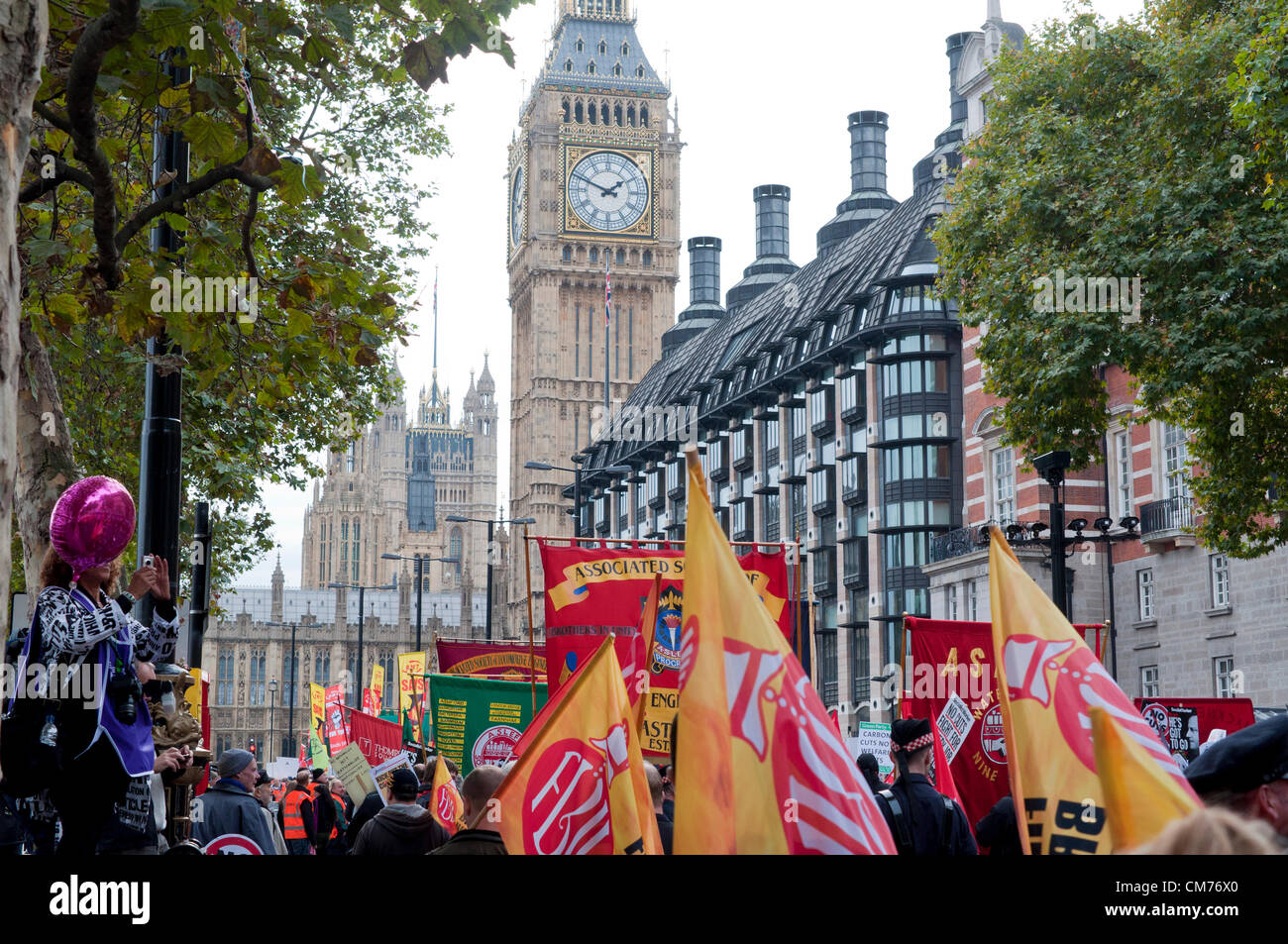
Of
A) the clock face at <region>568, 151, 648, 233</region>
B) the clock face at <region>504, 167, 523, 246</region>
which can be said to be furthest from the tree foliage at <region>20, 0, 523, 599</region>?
the clock face at <region>504, 167, 523, 246</region>

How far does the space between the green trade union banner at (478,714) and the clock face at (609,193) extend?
363ft

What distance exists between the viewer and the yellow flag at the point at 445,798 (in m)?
11.0

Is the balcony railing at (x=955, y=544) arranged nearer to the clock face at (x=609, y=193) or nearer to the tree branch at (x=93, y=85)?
the tree branch at (x=93, y=85)

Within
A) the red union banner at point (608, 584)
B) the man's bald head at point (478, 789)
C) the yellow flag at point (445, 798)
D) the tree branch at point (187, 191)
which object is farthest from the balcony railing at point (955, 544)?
the man's bald head at point (478, 789)

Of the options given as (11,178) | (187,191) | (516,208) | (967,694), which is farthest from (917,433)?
(516,208)

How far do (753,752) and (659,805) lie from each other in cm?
429

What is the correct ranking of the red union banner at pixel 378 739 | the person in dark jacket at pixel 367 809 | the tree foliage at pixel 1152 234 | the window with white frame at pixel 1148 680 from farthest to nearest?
the window with white frame at pixel 1148 680
the tree foliage at pixel 1152 234
the red union banner at pixel 378 739
the person in dark jacket at pixel 367 809

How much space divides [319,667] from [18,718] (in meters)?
121

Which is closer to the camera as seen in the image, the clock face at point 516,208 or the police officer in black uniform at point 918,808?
the police officer in black uniform at point 918,808

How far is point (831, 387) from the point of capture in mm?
63281

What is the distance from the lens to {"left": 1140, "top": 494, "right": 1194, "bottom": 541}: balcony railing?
37219 mm

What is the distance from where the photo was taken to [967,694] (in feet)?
36.3
